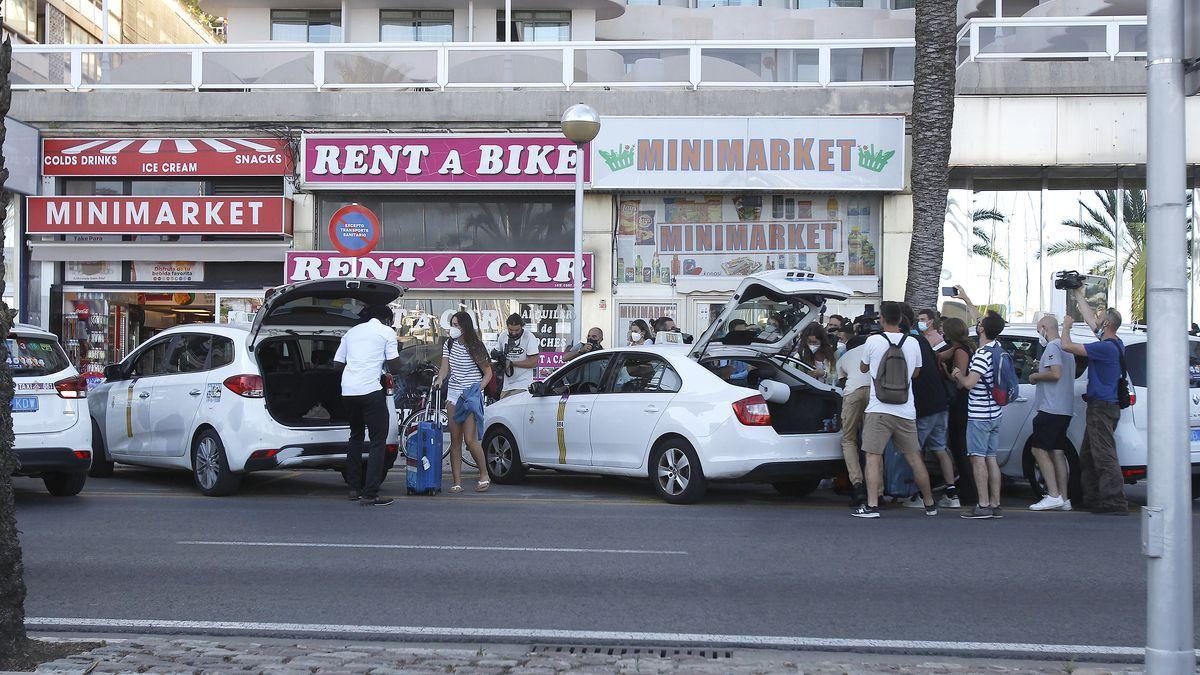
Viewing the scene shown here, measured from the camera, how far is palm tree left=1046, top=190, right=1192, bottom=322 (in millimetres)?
19891

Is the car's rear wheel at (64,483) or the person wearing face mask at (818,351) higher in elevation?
the person wearing face mask at (818,351)

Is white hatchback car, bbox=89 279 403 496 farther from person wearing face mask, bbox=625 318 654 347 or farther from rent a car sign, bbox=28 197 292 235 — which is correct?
rent a car sign, bbox=28 197 292 235

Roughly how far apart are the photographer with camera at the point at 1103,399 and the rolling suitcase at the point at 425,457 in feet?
19.3

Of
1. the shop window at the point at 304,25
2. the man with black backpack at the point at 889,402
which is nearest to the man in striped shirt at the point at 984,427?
the man with black backpack at the point at 889,402

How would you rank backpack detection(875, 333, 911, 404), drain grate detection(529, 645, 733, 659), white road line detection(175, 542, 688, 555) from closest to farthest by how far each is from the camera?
drain grate detection(529, 645, 733, 659) → white road line detection(175, 542, 688, 555) → backpack detection(875, 333, 911, 404)

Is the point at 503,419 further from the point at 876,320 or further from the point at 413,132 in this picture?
the point at 413,132

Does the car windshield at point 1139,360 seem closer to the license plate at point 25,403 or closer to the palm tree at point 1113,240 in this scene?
the palm tree at point 1113,240

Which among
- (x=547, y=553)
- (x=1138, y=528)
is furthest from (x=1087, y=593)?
(x=547, y=553)

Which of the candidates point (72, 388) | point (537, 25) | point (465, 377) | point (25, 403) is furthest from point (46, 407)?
point (537, 25)

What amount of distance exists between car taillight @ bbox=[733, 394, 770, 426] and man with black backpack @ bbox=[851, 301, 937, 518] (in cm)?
88

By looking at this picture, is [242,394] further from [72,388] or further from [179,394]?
[72,388]

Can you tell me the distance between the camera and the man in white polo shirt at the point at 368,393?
10664mm

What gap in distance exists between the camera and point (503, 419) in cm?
1262

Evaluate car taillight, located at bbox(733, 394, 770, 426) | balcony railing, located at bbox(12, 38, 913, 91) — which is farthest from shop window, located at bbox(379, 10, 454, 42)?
car taillight, located at bbox(733, 394, 770, 426)
